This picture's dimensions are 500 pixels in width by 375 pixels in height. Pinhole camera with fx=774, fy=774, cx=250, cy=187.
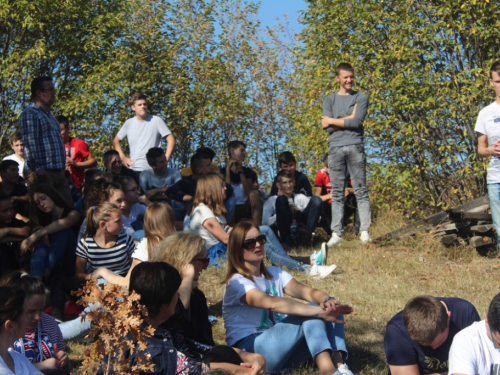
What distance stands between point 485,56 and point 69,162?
6359mm

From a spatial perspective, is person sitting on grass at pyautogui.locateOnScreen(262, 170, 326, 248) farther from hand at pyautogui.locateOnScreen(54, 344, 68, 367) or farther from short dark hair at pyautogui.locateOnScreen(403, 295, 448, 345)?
short dark hair at pyautogui.locateOnScreen(403, 295, 448, 345)

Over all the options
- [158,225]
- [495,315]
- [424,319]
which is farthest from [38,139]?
[495,315]

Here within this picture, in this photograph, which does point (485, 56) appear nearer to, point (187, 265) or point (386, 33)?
point (386, 33)

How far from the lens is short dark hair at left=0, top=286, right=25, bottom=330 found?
3.88 meters

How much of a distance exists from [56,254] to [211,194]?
6.41 ft

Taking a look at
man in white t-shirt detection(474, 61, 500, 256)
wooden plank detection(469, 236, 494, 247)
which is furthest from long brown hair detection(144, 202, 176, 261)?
wooden plank detection(469, 236, 494, 247)

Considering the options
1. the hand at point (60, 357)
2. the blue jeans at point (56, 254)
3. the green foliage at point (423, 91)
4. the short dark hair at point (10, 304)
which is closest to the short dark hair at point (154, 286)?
the short dark hair at point (10, 304)

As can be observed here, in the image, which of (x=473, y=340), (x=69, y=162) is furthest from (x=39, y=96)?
(x=473, y=340)

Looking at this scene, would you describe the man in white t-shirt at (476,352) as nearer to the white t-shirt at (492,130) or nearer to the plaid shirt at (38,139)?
the white t-shirt at (492,130)

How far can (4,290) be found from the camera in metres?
3.99

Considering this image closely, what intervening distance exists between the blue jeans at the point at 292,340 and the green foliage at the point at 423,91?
6.32 meters

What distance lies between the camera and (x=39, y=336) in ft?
16.8

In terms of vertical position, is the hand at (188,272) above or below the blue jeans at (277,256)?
above

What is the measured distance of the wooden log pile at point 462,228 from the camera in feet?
31.0
